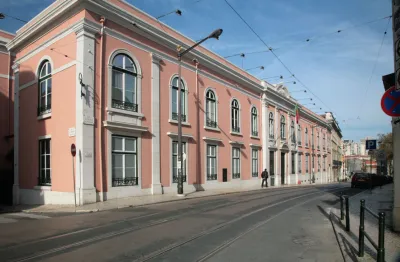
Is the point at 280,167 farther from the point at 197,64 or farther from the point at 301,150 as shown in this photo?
the point at 197,64

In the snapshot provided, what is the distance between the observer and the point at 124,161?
18.0 meters

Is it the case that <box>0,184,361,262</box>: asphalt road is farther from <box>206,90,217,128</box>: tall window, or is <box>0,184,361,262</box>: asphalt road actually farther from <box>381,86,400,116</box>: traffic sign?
<box>206,90,217,128</box>: tall window

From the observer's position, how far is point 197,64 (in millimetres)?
24781

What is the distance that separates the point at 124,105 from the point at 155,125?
2523mm

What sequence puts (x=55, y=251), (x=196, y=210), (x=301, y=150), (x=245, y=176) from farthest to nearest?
(x=301, y=150) < (x=245, y=176) < (x=196, y=210) < (x=55, y=251)

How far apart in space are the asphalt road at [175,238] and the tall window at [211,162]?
13.6 meters

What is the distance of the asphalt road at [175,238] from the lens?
21.4ft

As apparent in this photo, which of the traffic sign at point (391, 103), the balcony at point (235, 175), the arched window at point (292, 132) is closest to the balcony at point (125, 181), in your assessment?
the balcony at point (235, 175)

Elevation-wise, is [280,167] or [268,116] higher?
[268,116]

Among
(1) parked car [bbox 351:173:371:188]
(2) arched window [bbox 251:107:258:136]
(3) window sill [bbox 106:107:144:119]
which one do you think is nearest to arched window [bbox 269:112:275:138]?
(2) arched window [bbox 251:107:258:136]

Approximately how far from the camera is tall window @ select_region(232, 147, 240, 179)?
95.9 feet

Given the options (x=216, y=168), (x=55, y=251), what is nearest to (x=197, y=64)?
(x=216, y=168)

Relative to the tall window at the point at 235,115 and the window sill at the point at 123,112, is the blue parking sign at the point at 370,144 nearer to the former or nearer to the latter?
the window sill at the point at 123,112

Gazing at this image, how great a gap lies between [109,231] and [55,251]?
207 centimetres
